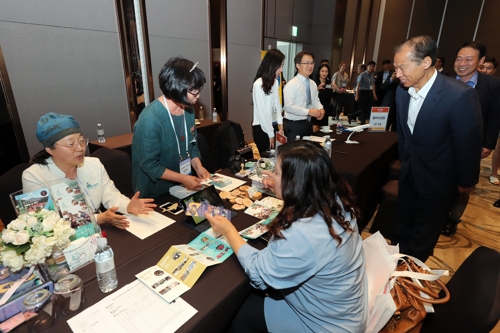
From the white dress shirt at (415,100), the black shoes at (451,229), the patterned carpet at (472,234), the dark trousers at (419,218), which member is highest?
the white dress shirt at (415,100)

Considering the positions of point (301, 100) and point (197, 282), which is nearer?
point (197, 282)

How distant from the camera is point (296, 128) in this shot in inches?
135

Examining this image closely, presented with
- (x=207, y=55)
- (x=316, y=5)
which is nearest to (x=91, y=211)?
(x=207, y=55)

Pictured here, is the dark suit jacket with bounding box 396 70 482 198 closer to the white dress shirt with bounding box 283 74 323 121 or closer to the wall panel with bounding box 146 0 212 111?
the white dress shirt with bounding box 283 74 323 121

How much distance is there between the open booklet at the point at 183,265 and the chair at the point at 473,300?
0.87 metres

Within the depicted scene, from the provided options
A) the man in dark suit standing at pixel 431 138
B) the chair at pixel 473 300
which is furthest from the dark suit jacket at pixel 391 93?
the chair at pixel 473 300

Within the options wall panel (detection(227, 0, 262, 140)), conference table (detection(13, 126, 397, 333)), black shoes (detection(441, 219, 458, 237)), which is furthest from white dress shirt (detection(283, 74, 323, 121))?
wall panel (detection(227, 0, 262, 140))

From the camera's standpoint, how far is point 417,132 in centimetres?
185

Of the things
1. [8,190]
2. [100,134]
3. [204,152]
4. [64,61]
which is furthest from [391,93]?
[8,190]

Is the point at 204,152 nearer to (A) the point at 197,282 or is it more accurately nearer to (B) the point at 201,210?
(B) the point at 201,210

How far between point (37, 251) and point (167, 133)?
1001mm

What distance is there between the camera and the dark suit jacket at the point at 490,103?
2.60m

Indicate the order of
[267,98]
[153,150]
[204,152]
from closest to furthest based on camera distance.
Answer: [153,150], [204,152], [267,98]

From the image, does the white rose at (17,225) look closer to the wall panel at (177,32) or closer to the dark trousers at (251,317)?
the dark trousers at (251,317)
